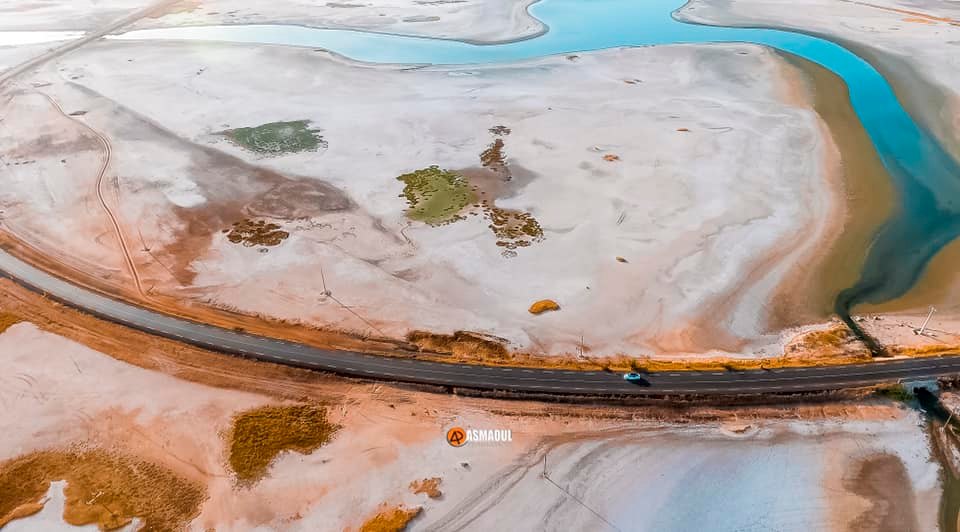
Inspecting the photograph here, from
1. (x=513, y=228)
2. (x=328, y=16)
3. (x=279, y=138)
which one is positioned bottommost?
(x=513, y=228)

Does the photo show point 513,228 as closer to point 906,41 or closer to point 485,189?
point 485,189

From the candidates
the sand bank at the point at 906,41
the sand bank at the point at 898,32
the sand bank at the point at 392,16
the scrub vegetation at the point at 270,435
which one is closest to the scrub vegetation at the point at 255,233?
the scrub vegetation at the point at 270,435

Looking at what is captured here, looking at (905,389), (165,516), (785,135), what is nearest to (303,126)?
(165,516)

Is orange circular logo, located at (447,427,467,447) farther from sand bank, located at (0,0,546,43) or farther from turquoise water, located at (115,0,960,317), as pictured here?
sand bank, located at (0,0,546,43)

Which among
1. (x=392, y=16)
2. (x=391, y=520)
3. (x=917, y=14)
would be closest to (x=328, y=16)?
(x=392, y=16)

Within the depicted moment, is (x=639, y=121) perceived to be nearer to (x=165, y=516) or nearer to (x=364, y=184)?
(x=364, y=184)

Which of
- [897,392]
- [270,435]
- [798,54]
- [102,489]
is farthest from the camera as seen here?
[798,54]
